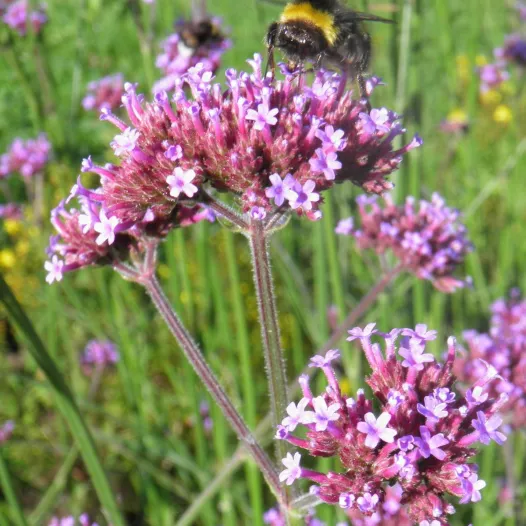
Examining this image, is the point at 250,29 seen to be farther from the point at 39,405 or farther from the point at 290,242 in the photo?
the point at 39,405

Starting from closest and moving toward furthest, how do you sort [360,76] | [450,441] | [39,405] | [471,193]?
[450,441]
[360,76]
[471,193]
[39,405]

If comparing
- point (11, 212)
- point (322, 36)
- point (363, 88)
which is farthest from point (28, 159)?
point (363, 88)

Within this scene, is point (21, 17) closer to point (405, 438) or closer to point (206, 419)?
point (206, 419)

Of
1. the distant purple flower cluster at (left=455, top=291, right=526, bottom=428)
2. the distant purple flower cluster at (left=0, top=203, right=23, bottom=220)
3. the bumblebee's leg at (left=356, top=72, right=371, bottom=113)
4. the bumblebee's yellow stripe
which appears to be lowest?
the distant purple flower cluster at (left=455, top=291, right=526, bottom=428)

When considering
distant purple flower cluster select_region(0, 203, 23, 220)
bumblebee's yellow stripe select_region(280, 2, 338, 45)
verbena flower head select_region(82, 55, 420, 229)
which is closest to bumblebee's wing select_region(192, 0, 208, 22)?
bumblebee's yellow stripe select_region(280, 2, 338, 45)

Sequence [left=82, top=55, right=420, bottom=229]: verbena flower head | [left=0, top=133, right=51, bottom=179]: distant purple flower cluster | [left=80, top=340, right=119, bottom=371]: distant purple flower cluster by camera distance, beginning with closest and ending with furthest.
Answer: [left=82, top=55, right=420, bottom=229]: verbena flower head < [left=0, top=133, right=51, bottom=179]: distant purple flower cluster < [left=80, top=340, right=119, bottom=371]: distant purple flower cluster

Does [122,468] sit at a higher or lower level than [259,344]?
lower

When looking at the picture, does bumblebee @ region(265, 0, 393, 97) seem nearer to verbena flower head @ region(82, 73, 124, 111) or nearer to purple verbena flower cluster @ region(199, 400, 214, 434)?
verbena flower head @ region(82, 73, 124, 111)

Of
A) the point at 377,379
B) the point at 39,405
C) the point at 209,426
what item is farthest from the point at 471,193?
the point at 39,405
